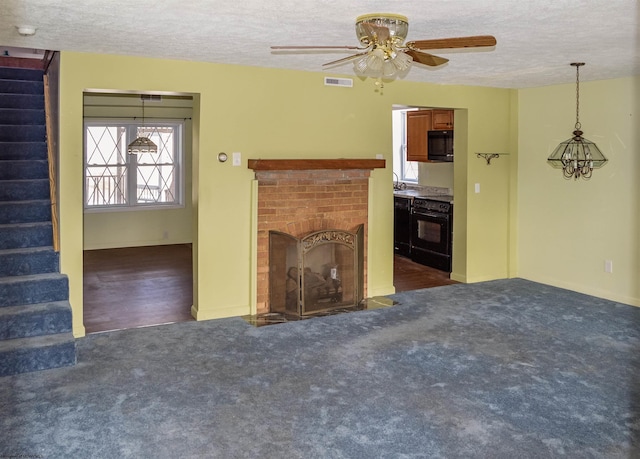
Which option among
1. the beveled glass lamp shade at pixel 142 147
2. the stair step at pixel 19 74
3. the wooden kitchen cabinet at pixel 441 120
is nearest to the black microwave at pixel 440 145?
the wooden kitchen cabinet at pixel 441 120

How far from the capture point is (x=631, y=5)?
10.2 ft

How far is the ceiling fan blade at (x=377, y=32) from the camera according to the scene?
2.93m

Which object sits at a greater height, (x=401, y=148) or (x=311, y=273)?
(x=401, y=148)

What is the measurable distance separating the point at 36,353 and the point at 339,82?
3529mm

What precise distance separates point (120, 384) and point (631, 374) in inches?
133

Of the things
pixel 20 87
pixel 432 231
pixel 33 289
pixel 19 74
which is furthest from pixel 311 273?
pixel 19 74

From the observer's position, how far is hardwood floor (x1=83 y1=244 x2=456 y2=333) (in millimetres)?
5270

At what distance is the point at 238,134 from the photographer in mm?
5227

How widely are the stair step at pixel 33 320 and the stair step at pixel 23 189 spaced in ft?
4.62

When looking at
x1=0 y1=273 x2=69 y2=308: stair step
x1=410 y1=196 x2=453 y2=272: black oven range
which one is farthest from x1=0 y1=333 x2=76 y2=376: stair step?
x1=410 y1=196 x2=453 y2=272: black oven range

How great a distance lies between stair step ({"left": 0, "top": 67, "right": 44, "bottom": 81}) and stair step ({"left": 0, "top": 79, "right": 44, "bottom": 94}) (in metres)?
0.11

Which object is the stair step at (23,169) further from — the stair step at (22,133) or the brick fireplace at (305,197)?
Result: the brick fireplace at (305,197)

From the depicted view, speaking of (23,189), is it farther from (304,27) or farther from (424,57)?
(424,57)

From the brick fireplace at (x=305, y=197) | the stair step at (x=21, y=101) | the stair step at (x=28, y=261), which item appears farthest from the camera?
the stair step at (x=21, y=101)
